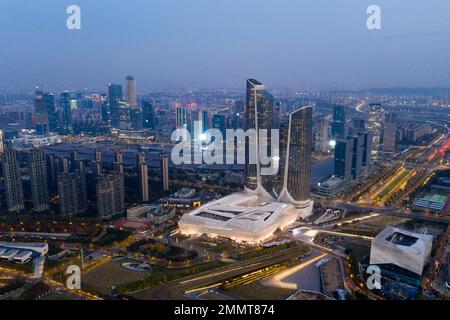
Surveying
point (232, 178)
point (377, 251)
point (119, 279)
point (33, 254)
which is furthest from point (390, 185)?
point (33, 254)

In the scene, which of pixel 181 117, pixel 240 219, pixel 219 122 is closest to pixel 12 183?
pixel 240 219

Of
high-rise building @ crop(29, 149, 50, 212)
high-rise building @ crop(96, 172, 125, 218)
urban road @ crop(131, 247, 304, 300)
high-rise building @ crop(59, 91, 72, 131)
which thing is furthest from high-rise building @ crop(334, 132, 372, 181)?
high-rise building @ crop(59, 91, 72, 131)

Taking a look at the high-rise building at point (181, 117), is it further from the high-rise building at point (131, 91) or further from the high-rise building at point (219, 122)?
the high-rise building at point (131, 91)

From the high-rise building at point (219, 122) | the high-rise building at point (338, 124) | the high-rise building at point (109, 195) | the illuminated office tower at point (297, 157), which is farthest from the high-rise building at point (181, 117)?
the illuminated office tower at point (297, 157)

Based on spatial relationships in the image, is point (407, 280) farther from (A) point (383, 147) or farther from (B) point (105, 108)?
(B) point (105, 108)
